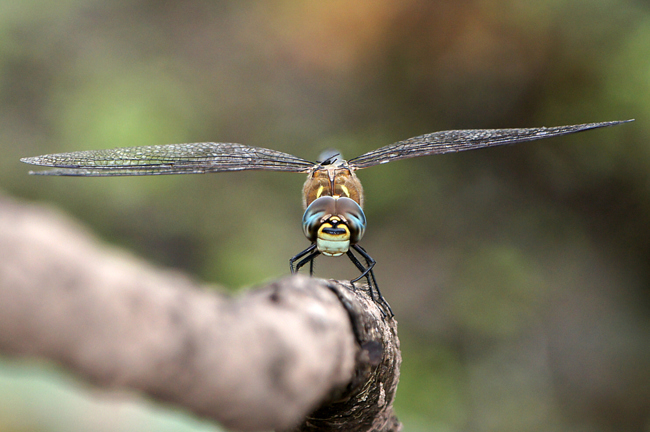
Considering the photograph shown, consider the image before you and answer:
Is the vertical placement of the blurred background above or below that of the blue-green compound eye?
above

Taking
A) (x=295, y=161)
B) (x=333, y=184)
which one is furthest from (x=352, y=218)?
(x=295, y=161)

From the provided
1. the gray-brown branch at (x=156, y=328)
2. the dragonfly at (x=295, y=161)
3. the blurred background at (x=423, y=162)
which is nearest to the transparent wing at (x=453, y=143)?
the dragonfly at (x=295, y=161)

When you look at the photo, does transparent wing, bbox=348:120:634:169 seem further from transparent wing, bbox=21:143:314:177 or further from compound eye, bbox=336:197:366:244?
compound eye, bbox=336:197:366:244

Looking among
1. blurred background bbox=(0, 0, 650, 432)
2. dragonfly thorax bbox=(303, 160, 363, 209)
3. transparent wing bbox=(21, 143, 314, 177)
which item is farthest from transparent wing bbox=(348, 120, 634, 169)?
blurred background bbox=(0, 0, 650, 432)

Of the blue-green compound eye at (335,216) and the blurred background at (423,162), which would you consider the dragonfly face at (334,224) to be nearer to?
the blue-green compound eye at (335,216)

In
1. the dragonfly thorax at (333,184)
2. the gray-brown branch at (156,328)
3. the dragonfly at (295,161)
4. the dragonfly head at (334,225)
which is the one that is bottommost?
the gray-brown branch at (156,328)

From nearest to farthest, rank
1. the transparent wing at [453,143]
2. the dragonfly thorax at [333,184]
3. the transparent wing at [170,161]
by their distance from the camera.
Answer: the dragonfly thorax at [333,184], the transparent wing at [170,161], the transparent wing at [453,143]
